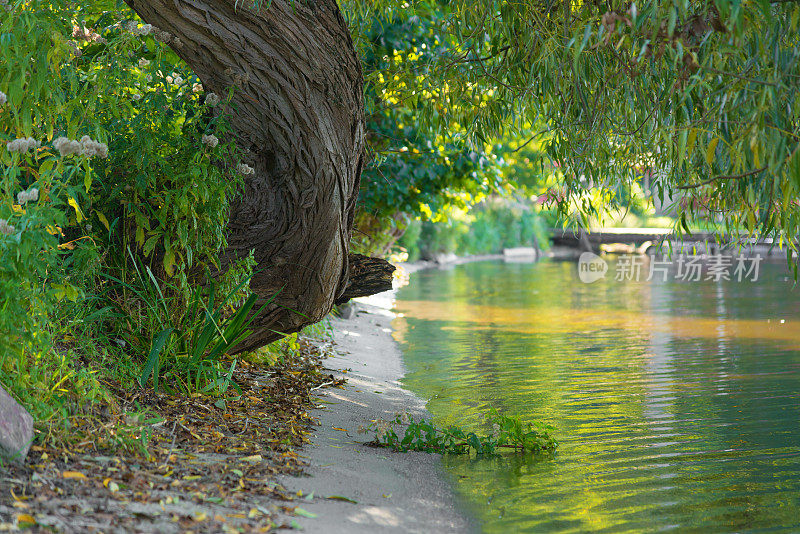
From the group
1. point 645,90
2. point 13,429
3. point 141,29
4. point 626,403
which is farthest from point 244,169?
point 626,403

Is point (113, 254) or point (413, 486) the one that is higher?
point (113, 254)

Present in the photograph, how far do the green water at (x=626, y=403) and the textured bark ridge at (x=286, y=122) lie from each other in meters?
1.65

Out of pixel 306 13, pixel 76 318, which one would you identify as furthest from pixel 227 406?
pixel 306 13

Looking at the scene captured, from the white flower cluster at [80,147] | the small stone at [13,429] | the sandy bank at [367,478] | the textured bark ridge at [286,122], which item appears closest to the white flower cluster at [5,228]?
the white flower cluster at [80,147]

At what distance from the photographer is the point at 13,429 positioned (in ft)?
9.66

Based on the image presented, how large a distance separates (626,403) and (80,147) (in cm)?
466

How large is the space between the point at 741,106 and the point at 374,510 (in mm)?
2495

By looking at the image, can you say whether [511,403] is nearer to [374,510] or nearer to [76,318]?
[374,510]

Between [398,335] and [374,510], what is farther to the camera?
[398,335]

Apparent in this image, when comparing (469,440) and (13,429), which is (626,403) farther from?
(13,429)

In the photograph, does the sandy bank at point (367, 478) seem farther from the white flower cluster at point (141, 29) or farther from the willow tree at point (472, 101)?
the white flower cluster at point (141, 29)

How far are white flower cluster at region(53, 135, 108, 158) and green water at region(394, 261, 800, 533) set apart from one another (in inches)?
98.3

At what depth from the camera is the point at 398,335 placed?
1045 centimetres

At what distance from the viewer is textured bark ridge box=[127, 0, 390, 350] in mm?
4375
